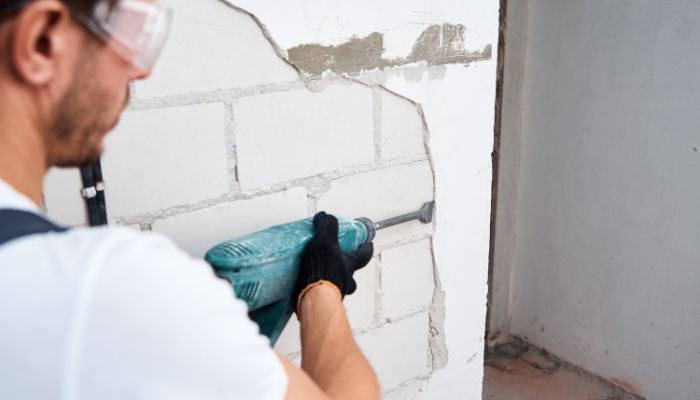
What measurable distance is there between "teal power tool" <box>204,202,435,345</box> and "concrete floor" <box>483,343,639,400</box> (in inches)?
71.7

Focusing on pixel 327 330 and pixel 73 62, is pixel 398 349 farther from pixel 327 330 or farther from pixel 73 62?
pixel 73 62

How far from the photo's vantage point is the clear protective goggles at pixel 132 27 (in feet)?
2.15

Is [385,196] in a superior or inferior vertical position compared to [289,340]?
superior

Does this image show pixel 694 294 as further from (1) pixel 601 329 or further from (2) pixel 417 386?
(2) pixel 417 386

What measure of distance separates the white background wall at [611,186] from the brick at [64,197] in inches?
81.8

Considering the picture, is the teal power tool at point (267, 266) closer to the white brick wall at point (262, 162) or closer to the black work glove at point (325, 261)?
the black work glove at point (325, 261)

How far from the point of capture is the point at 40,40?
24.4 inches

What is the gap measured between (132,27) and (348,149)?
793 mm

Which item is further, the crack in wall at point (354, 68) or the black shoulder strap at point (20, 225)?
the crack in wall at point (354, 68)

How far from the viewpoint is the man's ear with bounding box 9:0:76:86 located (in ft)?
1.97

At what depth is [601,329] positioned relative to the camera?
268cm

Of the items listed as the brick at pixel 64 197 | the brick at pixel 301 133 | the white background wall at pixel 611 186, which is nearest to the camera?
the brick at pixel 64 197

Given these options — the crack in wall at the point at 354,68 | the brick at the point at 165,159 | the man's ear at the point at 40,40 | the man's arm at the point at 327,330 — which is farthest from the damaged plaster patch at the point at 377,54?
the man's ear at the point at 40,40

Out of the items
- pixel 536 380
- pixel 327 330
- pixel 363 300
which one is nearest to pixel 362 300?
pixel 363 300
